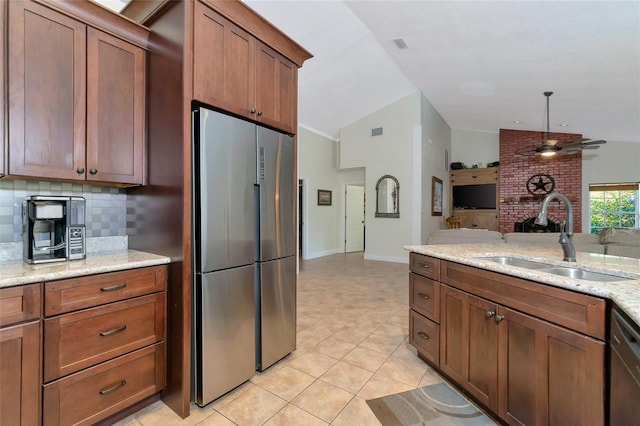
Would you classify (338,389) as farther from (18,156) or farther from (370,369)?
(18,156)

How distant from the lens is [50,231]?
1.80 meters

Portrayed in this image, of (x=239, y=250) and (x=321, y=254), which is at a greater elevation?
(x=239, y=250)

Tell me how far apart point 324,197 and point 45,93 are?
6315 mm

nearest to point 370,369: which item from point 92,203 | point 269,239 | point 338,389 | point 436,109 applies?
point 338,389

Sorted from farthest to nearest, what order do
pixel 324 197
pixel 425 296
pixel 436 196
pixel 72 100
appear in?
pixel 324 197 → pixel 436 196 → pixel 425 296 → pixel 72 100

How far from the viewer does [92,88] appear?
1.75m

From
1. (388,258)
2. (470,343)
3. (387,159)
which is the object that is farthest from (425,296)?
(387,159)

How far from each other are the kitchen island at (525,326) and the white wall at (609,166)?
7916 millimetres

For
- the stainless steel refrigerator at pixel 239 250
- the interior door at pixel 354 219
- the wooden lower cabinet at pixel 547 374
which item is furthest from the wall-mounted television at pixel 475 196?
the wooden lower cabinet at pixel 547 374

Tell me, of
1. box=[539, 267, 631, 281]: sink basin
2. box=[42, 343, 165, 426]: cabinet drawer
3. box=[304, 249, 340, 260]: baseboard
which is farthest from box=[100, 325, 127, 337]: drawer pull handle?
box=[304, 249, 340, 260]: baseboard

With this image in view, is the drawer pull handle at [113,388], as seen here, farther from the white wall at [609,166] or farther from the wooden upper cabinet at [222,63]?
the white wall at [609,166]

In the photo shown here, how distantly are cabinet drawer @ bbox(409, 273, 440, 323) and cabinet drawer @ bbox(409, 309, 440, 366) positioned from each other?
0.05 metres

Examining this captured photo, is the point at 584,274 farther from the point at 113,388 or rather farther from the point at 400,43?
the point at 400,43

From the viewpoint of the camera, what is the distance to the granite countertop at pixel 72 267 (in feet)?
4.33
